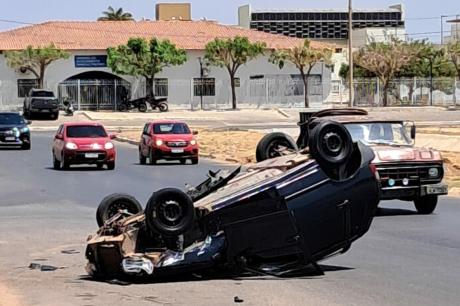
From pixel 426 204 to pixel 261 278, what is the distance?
874 centimetres

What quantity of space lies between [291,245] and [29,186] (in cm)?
1740

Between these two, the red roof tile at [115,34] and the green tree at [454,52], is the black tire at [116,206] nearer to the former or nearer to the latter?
the red roof tile at [115,34]

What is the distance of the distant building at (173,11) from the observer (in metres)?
113

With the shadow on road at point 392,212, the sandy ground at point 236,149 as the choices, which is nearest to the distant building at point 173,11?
the sandy ground at point 236,149

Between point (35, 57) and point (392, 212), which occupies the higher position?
point (35, 57)

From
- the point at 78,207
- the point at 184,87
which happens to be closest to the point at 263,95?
the point at 184,87

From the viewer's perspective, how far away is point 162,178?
3017 cm

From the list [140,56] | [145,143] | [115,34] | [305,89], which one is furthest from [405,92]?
[145,143]

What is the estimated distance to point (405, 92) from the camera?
9319cm

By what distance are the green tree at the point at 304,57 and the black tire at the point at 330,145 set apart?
72.9 m

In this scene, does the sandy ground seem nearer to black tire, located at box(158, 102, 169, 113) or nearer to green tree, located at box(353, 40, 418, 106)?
black tire, located at box(158, 102, 169, 113)

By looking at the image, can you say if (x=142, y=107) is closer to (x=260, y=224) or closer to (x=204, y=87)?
(x=204, y=87)

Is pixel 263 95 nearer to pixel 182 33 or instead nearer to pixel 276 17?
pixel 182 33

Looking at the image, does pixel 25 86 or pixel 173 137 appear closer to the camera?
pixel 173 137
